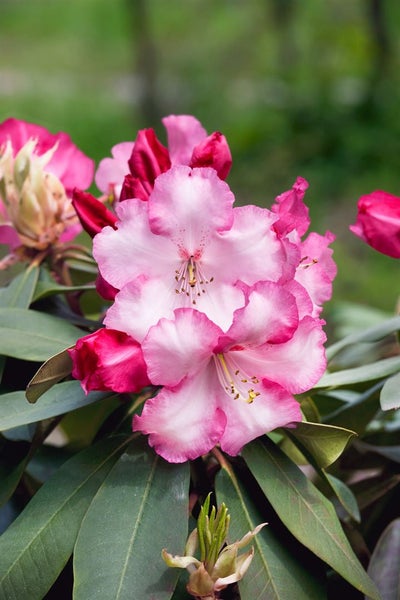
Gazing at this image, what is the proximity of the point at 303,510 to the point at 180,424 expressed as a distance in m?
0.12

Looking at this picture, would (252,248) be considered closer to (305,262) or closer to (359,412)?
(305,262)

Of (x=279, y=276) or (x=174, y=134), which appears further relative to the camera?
(x=174, y=134)

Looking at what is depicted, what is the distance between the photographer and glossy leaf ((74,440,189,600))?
63 centimetres

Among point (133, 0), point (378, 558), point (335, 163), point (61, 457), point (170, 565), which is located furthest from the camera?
point (133, 0)

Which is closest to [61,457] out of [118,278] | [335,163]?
[118,278]

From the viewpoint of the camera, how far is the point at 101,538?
657 millimetres

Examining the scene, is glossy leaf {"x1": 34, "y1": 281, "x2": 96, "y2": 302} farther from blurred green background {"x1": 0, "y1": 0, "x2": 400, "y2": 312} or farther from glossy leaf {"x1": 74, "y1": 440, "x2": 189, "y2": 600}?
blurred green background {"x1": 0, "y1": 0, "x2": 400, "y2": 312}

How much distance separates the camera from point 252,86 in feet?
19.7

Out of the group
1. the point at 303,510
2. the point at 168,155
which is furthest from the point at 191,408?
the point at 168,155

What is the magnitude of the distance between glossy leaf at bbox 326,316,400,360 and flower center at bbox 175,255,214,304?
0.24 meters

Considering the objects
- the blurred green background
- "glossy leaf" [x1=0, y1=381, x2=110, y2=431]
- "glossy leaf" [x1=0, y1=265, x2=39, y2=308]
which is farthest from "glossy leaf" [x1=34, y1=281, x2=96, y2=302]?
the blurred green background

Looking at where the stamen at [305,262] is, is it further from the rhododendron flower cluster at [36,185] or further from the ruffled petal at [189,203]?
the rhododendron flower cluster at [36,185]

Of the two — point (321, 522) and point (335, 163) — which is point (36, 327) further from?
point (335, 163)

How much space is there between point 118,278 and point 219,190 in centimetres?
10
